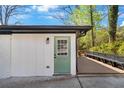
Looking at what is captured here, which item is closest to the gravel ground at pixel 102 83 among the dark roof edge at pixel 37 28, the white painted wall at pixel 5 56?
the dark roof edge at pixel 37 28

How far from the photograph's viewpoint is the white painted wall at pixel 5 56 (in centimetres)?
1251

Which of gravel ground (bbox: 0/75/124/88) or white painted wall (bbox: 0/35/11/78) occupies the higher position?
white painted wall (bbox: 0/35/11/78)

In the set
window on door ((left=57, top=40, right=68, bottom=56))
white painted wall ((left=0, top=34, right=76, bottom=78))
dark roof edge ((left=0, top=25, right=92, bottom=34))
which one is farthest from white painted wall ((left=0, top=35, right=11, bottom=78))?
window on door ((left=57, top=40, right=68, bottom=56))

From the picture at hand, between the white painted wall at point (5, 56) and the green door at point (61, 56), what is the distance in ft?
7.25

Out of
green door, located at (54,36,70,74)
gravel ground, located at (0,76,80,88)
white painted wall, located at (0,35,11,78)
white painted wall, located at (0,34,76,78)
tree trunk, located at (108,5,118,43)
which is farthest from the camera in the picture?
tree trunk, located at (108,5,118,43)

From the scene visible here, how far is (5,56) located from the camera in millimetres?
12641

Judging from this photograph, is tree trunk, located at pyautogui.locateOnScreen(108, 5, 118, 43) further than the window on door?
Yes

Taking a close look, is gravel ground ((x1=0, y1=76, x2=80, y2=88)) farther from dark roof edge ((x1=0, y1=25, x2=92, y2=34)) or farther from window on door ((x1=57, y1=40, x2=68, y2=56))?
dark roof edge ((x1=0, y1=25, x2=92, y2=34))

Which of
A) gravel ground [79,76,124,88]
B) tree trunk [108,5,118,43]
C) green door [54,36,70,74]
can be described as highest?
tree trunk [108,5,118,43]

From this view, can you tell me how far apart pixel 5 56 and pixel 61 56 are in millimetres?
2634

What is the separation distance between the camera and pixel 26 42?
12844 mm

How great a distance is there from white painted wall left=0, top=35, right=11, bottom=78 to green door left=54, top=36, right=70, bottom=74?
7.25ft

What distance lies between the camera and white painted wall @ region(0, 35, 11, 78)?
12508mm
